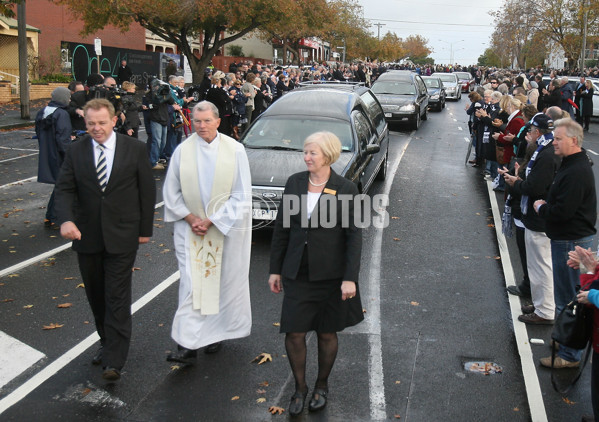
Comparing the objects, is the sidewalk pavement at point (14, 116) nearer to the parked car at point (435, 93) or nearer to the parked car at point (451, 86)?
the parked car at point (435, 93)

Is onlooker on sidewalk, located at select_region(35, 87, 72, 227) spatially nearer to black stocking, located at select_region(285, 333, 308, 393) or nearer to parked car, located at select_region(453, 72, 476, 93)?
black stocking, located at select_region(285, 333, 308, 393)

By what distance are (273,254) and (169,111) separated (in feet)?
32.2

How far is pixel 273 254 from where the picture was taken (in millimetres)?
4570

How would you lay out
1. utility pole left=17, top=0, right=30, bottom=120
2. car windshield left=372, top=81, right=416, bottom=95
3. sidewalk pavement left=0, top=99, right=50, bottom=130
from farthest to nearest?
car windshield left=372, top=81, right=416, bottom=95 → utility pole left=17, top=0, right=30, bottom=120 → sidewalk pavement left=0, top=99, right=50, bottom=130

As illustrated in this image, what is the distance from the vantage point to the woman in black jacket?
4363 millimetres

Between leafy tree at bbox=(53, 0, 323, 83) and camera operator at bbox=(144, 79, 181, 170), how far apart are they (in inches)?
824

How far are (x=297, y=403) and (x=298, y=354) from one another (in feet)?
1.08

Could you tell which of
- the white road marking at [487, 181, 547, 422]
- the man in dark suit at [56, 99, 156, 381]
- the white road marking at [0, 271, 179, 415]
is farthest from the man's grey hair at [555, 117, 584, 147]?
the white road marking at [0, 271, 179, 415]

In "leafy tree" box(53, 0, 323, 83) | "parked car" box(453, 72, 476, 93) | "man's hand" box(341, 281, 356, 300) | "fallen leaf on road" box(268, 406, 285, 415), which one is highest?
"leafy tree" box(53, 0, 323, 83)

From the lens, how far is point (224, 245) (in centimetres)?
528

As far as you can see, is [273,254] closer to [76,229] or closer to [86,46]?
[76,229]

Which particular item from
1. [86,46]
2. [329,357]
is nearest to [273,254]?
[329,357]

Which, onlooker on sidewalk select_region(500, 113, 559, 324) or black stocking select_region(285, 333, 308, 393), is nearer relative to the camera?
black stocking select_region(285, 333, 308, 393)

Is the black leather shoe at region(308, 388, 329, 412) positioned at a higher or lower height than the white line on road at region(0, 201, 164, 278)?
lower
